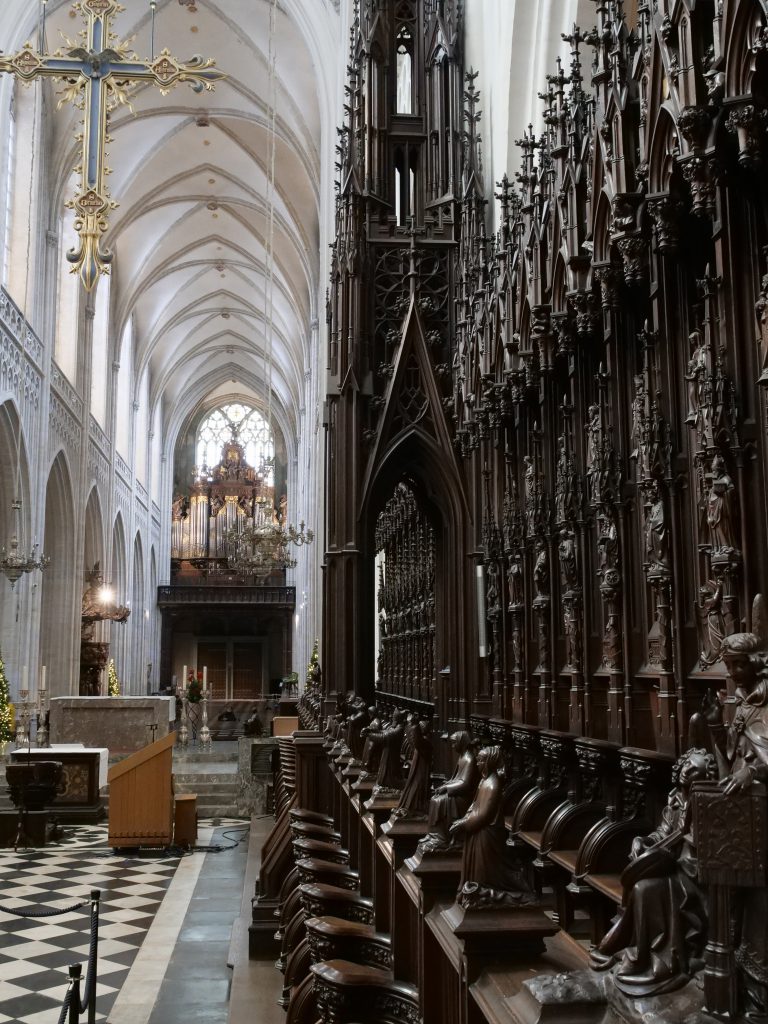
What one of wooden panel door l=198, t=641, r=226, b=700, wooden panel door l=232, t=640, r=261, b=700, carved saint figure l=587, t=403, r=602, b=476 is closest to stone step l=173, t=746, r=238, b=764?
carved saint figure l=587, t=403, r=602, b=476

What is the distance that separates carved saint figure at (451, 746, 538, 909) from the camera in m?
2.09

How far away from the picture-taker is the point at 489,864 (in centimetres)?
214

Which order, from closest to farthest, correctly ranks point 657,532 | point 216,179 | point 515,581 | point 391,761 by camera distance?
point 391,761 < point 657,532 < point 515,581 < point 216,179

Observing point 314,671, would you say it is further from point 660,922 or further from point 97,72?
point 660,922

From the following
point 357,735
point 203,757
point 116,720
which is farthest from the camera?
point 203,757

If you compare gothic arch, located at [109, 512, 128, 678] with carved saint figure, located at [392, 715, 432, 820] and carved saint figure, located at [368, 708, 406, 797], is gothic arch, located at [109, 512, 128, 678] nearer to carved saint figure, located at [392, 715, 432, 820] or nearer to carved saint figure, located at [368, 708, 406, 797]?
carved saint figure, located at [368, 708, 406, 797]

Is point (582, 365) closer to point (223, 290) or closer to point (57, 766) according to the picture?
point (57, 766)

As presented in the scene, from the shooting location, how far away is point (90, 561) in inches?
1039

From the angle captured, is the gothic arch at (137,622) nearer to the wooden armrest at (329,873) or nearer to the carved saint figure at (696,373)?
the wooden armrest at (329,873)

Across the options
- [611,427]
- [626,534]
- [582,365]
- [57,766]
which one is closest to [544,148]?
[582,365]

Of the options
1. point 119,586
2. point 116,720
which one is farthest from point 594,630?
point 119,586

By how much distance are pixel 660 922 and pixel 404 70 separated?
34.2ft

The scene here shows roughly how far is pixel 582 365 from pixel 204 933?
4489mm

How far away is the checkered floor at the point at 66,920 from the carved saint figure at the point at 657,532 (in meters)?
3.51
